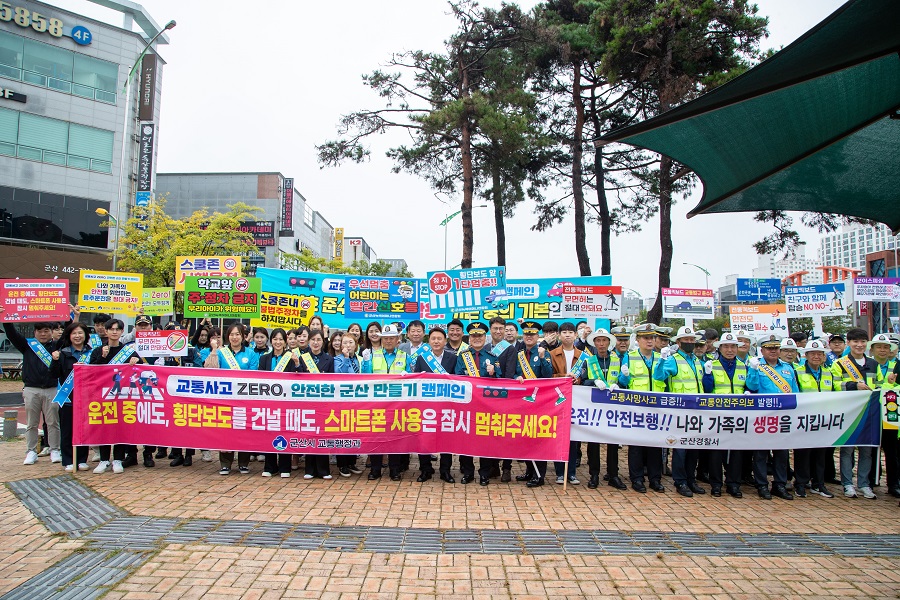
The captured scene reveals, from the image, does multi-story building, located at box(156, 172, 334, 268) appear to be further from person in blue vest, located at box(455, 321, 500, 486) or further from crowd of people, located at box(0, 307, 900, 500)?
person in blue vest, located at box(455, 321, 500, 486)

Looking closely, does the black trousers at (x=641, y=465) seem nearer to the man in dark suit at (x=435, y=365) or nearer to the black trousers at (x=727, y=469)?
the black trousers at (x=727, y=469)

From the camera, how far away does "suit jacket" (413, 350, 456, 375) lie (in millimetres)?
6742

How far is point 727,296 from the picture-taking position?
338 feet

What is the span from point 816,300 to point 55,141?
33.4 metres

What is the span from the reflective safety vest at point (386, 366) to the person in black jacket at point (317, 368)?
1.69 ft

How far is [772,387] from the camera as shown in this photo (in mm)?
6594

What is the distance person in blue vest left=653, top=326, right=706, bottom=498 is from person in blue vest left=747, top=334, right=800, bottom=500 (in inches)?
23.8

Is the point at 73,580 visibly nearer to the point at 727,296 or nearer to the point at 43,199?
the point at 43,199

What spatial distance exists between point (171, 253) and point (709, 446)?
20.2m

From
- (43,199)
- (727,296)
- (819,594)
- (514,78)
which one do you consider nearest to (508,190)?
(514,78)

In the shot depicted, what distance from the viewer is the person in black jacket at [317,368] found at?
6508mm

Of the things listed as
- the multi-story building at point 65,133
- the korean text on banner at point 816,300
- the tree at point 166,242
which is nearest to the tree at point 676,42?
the korean text on banner at point 816,300

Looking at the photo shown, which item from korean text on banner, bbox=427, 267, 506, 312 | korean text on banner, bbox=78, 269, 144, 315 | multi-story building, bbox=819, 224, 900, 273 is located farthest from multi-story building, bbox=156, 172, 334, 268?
multi-story building, bbox=819, 224, 900, 273

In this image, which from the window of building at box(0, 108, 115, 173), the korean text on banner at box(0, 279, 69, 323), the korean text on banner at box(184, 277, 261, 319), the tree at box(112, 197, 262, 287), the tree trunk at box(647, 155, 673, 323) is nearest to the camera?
the korean text on banner at box(0, 279, 69, 323)
